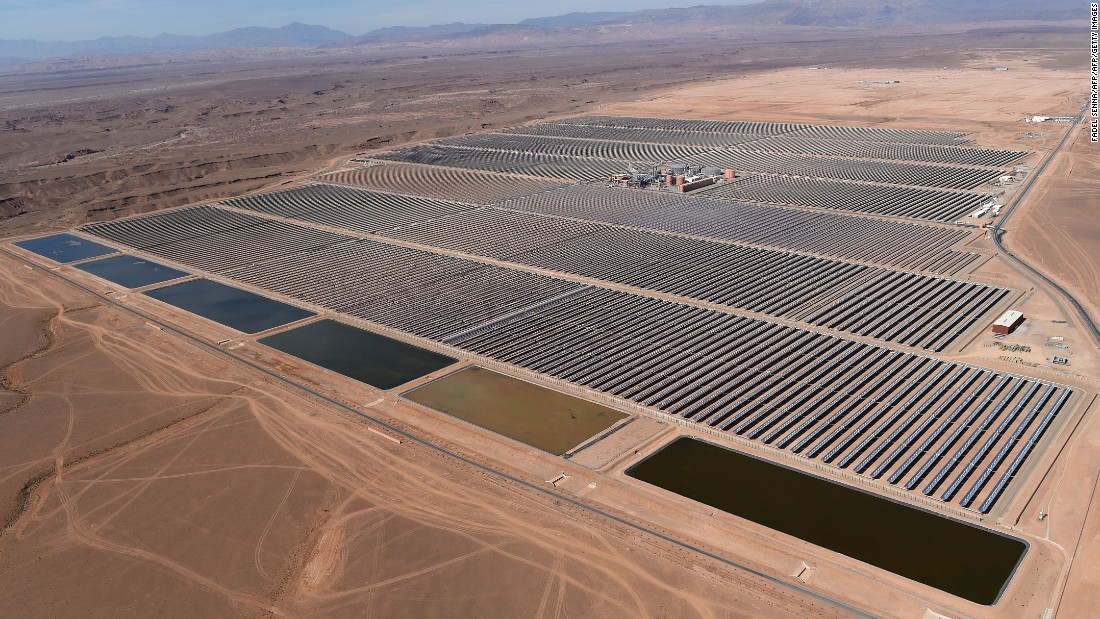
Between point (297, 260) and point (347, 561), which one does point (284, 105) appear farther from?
point (347, 561)

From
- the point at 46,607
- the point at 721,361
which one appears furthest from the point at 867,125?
the point at 46,607

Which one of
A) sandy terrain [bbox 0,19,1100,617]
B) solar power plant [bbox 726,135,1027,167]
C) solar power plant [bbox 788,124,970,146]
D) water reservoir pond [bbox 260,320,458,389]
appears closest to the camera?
sandy terrain [bbox 0,19,1100,617]

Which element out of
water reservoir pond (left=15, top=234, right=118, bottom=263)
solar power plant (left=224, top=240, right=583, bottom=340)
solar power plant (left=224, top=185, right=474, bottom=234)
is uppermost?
water reservoir pond (left=15, top=234, right=118, bottom=263)

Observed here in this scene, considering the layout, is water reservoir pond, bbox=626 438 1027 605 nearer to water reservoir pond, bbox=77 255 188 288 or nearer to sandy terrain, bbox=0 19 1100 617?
sandy terrain, bbox=0 19 1100 617

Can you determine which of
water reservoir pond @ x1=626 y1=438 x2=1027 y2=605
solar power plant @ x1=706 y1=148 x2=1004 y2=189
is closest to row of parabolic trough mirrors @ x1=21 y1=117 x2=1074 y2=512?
solar power plant @ x1=706 y1=148 x2=1004 y2=189

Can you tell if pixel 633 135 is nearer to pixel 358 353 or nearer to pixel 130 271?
pixel 130 271

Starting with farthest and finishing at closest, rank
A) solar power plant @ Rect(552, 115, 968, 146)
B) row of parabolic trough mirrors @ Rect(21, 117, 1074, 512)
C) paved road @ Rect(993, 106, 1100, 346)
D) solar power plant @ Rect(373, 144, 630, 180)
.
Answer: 1. solar power plant @ Rect(552, 115, 968, 146)
2. solar power plant @ Rect(373, 144, 630, 180)
3. paved road @ Rect(993, 106, 1100, 346)
4. row of parabolic trough mirrors @ Rect(21, 117, 1074, 512)

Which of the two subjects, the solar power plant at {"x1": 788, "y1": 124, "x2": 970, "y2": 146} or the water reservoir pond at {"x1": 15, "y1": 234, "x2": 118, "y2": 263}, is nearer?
the water reservoir pond at {"x1": 15, "y1": 234, "x2": 118, "y2": 263}

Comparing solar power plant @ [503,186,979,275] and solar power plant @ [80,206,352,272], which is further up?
solar power plant @ [80,206,352,272]
